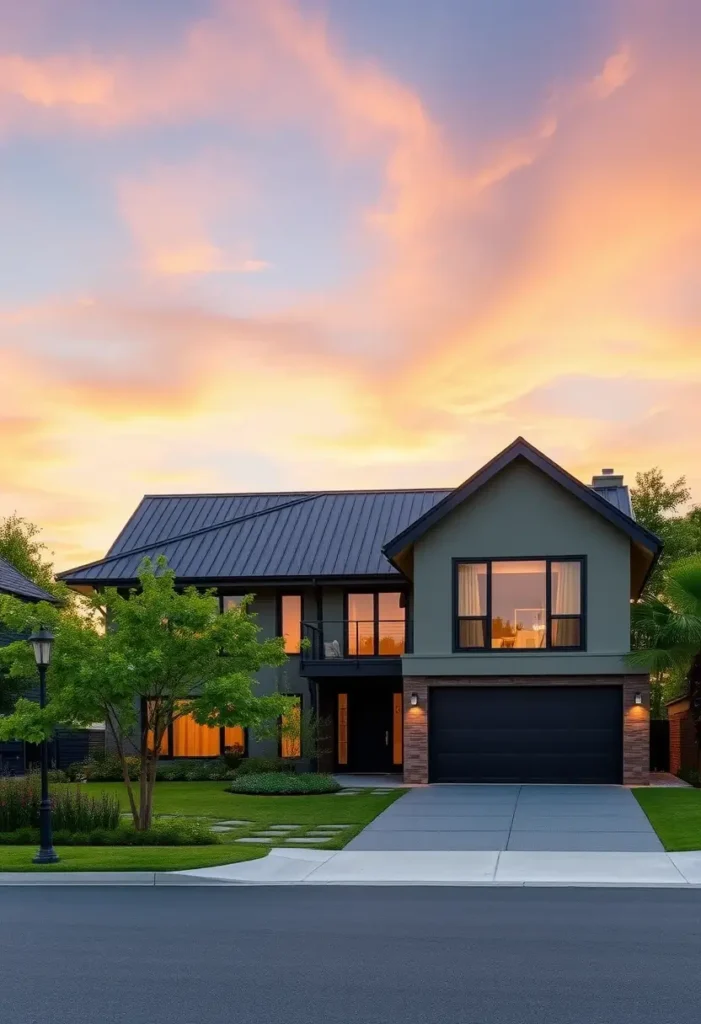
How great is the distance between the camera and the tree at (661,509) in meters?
50.4

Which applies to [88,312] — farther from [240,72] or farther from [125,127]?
[240,72]

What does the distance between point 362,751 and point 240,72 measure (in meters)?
20.2

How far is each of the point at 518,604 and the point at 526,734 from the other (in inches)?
126

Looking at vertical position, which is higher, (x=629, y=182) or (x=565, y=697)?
(x=629, y=182)

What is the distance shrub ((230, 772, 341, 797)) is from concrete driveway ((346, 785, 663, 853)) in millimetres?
2159

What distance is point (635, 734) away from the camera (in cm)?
2897

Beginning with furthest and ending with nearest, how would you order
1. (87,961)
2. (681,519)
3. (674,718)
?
(681,519) < (674,718) < (87,961)

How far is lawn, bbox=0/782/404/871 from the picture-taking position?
16375 millimetres

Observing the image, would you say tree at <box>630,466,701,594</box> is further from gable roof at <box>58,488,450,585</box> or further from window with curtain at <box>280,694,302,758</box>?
window with curtain at <box>280,694,302,758</box>

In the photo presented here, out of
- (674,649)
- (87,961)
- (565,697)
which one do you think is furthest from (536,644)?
(87,961)

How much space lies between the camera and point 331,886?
15188 mm

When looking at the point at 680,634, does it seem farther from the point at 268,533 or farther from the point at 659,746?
the point at 268,533

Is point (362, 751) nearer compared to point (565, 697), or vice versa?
point (565, 697)

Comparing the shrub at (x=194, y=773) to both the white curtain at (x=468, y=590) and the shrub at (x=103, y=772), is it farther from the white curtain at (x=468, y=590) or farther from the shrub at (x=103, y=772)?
the white curtain at (x=468, y=590)
